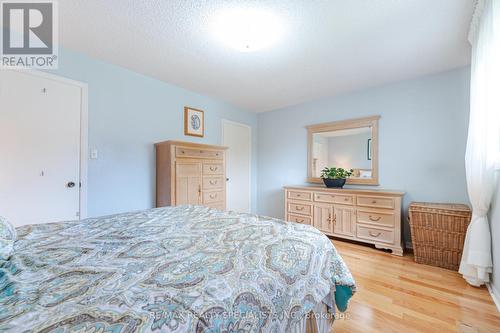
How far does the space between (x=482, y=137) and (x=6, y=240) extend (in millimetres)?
3176

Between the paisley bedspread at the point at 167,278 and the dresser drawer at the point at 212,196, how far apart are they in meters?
1.57

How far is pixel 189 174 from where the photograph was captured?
274 centimetres

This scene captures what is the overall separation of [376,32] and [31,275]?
8.94 ft

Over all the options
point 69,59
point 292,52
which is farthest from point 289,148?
point 69,59

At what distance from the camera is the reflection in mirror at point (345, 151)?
327 centimetres

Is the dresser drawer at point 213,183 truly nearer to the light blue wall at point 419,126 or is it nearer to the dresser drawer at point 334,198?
the dresser drawer at point 334,198

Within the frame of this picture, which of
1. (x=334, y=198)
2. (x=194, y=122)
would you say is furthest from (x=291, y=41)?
(x=334, y=198)

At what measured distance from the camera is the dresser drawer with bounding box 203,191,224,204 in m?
2.91

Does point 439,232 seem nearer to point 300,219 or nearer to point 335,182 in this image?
point 335,182

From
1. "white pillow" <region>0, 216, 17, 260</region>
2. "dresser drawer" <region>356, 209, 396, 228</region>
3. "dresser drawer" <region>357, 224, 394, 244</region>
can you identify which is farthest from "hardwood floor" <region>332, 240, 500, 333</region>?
"white pillow" <region>0, 216, 17, 260</region>

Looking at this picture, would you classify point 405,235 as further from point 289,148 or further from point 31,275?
point 31,275

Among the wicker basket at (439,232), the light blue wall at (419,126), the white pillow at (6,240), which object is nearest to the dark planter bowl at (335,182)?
the light blue wall at (419,126)

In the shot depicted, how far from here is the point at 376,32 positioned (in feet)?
6.22

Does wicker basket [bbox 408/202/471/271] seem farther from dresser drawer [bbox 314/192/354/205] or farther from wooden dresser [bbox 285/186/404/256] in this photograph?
dresser drawer [bbox 314/192/354/205]
